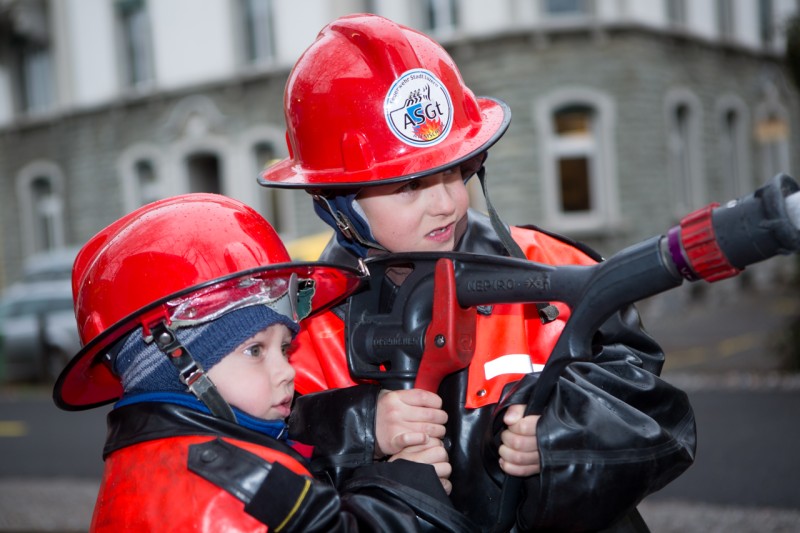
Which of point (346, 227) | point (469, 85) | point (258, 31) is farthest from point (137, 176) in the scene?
point (346, 227)

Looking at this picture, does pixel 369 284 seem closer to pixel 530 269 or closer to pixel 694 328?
pixel 530 269

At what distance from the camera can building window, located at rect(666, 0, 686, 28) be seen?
15.2 meters

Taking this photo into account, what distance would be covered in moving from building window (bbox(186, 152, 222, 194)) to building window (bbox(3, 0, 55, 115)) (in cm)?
469

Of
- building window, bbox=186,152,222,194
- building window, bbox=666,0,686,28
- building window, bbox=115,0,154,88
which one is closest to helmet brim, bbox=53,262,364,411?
building window, bbox=666,0,686,28

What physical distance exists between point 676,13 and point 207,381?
1548 centimetres

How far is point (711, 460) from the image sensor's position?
5.75m

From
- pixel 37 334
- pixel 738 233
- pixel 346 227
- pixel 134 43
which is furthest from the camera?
pixel 134 43

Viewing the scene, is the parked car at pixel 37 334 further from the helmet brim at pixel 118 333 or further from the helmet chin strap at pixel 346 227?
Answer: the helmet chin strap at pixel 346 227

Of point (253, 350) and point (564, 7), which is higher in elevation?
point (564, 7)

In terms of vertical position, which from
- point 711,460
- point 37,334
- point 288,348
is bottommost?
point 711,460

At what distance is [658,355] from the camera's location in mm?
1749

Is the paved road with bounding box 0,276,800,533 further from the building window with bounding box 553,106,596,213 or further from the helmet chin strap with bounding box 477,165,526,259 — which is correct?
the building window with bounding box 553,106,596,213

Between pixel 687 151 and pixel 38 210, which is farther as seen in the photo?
pixel 38 210

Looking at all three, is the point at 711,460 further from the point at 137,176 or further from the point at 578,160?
the point at 137,176
